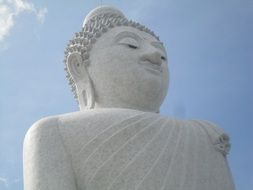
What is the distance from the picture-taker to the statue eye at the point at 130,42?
19.4ft

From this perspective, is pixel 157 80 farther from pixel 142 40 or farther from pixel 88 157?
pixel 88 157

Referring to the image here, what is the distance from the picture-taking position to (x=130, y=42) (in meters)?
5.93

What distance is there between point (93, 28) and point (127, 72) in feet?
3.03

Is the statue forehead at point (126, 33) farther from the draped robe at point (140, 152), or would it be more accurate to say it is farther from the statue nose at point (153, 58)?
the draped robe at point (140, 152)

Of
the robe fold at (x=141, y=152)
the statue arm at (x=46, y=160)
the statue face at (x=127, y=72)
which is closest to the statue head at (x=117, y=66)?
the statue face at (x=127, y=72)

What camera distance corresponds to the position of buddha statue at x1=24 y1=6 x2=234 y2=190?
466cm

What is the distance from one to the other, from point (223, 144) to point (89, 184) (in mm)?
1572

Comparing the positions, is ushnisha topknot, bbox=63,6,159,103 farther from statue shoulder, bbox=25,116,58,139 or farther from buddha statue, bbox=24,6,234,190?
statue shoulder, bbox=25,116,58,139

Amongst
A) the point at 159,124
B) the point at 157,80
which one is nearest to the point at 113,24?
the point at 157,80

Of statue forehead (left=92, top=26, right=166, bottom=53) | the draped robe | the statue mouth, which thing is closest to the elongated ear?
statue forehead (left=92, top=26, right=166, bottom=53)


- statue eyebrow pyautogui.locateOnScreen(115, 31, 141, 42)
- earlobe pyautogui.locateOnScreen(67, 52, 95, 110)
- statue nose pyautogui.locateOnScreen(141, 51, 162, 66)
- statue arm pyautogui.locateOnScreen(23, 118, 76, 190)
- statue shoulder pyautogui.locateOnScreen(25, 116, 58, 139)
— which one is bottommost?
statue arm pyautogui.locateOnScreen(23, 118, 76, 190)

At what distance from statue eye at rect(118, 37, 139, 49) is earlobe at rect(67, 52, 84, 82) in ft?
1.94

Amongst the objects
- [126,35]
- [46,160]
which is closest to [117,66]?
[126,35]

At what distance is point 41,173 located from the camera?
15.0 feet
